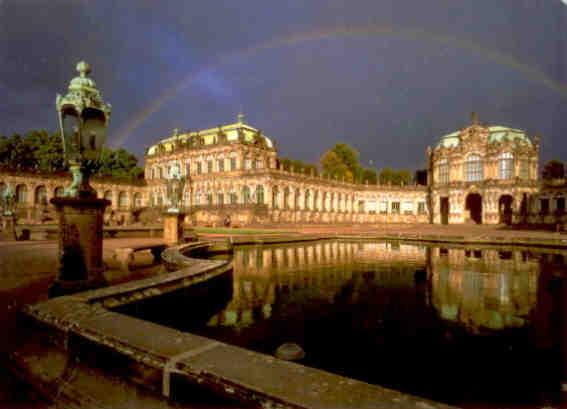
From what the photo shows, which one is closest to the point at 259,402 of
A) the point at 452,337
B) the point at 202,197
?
the point at 452,337

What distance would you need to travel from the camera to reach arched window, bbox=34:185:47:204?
175 feet

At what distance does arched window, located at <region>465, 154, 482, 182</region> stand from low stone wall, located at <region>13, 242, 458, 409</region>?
6871 centimetres

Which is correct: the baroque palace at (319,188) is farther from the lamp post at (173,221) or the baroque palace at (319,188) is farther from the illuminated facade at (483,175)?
the lamp post at (173,221)

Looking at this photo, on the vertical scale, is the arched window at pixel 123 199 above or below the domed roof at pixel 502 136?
below

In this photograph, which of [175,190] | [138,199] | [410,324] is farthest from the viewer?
[138,199]

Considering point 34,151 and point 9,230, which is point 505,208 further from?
point 34,151

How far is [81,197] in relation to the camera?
5664 millimetres

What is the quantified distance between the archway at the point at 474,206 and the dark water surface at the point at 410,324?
59.5m

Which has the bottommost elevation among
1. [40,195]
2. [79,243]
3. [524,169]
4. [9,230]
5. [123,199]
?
[9,230]

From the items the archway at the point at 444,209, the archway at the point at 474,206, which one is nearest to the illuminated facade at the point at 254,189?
the archway at the point at 444,209

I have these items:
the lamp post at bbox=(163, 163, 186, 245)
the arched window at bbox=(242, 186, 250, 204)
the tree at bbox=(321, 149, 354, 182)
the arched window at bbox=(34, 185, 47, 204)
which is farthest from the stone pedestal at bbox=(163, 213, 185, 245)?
the tree at bbox=(321, 149, 354, 182)

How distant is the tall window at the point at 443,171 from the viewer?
217 ft

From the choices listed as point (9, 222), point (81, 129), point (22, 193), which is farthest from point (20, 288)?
point (22, 193)

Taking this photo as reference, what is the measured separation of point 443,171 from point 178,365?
72.1 meters
